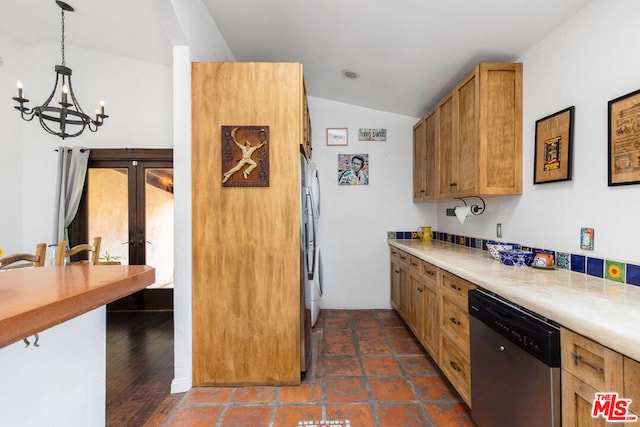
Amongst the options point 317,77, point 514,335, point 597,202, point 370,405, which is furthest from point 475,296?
point 317,77

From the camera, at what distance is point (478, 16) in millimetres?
1832

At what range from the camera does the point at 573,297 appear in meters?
1.21

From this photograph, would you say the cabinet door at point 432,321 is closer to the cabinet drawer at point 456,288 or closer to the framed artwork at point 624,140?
the cabinet drawer at point 456,288

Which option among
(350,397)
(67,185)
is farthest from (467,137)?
→ (67,185)

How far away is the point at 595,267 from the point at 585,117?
2.90ft

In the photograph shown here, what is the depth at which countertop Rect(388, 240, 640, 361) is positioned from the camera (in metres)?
0.90

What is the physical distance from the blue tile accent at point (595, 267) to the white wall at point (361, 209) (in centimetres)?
214

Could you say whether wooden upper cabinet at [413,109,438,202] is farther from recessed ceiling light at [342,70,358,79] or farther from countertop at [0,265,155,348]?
countertop at [0,265,155,348]

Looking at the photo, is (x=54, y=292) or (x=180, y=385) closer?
(x=54, y=292)

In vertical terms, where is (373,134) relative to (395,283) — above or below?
above

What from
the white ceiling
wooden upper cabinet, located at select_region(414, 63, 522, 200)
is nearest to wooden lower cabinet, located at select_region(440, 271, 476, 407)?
wooden upper cabinet, located at select_region(414, 63, 522, 200)

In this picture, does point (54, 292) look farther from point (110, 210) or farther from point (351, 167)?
point (110, 210)

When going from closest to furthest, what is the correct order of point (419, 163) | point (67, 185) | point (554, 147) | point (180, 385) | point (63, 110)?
point (554, 147)
point (180, 385)
point (63, 110)
point (419, 163)
point (67, 185)

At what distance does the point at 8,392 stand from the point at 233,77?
2.06 meters
